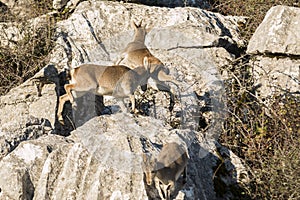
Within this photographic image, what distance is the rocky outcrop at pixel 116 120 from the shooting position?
231 inches

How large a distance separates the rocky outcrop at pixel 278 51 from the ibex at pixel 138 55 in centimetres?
123

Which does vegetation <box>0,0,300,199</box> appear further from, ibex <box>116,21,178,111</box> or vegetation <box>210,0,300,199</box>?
ibex <box>116,21,178,111</box>

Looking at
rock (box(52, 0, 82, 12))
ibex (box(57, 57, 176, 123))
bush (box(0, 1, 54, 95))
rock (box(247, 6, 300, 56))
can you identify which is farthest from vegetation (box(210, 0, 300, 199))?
rock (box(52, 0, 82, 12))

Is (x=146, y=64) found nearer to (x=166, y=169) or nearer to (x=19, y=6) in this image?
(x=166, y=169)

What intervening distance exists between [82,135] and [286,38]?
11.5ft

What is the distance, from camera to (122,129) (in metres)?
6.15

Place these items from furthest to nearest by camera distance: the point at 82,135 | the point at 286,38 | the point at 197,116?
the point at 286,38 < the point at 197,116 < the point at 82,135

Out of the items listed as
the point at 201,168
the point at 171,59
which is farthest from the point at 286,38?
the point at 201,168

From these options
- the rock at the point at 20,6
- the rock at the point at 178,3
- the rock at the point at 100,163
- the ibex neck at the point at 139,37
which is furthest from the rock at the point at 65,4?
the rock at the point at 100,163

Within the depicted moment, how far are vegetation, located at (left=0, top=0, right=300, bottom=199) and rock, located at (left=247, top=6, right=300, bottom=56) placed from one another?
0.87 ft

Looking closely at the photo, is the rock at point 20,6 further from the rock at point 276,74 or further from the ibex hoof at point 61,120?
the rock at point 276,74

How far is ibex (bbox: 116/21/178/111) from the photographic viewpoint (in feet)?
26.2

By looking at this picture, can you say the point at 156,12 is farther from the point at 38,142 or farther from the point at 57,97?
the point at 38,142

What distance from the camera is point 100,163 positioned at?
5.83 m
